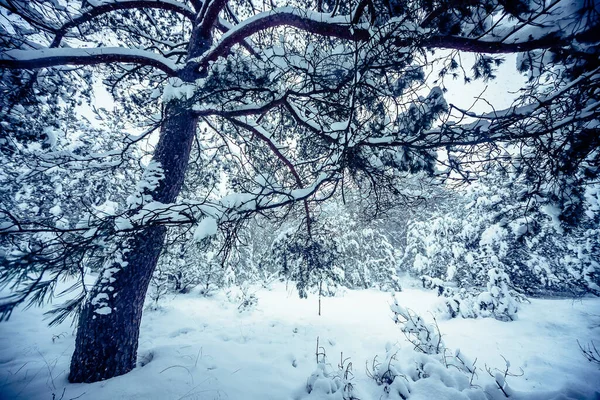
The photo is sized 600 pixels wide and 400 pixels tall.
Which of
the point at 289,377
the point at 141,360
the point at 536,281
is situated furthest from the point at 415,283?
the point at 141,360

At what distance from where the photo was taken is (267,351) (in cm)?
423

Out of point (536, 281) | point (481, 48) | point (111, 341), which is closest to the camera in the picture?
point (481, 48)

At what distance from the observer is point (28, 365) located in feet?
10.4

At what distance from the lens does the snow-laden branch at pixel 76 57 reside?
2.17 m

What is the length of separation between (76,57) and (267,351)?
535 cm

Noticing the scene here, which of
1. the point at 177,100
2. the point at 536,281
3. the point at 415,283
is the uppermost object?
the point at 177,100

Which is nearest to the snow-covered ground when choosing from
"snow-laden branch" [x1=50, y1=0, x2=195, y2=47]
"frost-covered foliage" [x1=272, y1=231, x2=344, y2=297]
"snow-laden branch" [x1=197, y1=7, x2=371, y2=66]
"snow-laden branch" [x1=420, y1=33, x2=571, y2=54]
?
"frost-covered foliage" [x1=272, y1=231, x2=344, y2=297]

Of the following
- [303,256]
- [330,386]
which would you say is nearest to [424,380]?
[330,386]

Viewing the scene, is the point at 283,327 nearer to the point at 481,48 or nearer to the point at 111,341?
the point at 111,341

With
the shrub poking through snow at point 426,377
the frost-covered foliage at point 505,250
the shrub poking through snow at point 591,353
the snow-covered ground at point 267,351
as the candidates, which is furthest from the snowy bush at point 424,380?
the frost-covered foliage at point 505,250

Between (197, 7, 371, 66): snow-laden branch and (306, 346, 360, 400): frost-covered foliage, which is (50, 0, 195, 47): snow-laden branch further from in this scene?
(306, 346, 360, 400): frost-covered foliage

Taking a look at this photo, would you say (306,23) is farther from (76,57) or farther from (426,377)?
(426,377)

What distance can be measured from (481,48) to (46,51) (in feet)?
14.6

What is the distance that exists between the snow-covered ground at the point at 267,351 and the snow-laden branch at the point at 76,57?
3606mm
